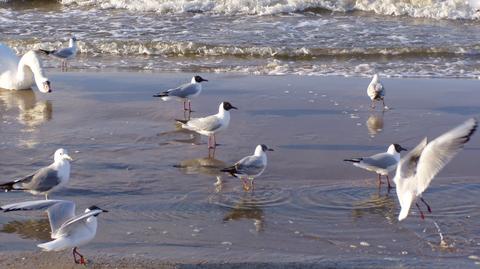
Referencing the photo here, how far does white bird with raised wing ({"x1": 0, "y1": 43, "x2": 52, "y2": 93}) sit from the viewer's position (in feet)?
38.0

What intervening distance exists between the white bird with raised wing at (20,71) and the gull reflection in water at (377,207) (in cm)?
562

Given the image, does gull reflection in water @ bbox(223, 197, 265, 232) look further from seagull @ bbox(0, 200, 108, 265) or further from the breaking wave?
the breaking wave

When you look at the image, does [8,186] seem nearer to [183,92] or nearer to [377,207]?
[377,207]

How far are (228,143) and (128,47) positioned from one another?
Result: 781 centimetres

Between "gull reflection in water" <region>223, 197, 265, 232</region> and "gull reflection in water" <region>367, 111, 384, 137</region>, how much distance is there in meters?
2.71

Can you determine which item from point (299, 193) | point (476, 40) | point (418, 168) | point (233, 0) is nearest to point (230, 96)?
point (299, 193)

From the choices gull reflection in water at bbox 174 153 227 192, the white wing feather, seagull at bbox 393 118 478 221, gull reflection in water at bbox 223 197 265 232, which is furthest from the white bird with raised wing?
the white wing feather

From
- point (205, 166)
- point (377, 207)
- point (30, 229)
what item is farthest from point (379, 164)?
point (30, 229)

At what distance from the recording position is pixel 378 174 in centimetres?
784

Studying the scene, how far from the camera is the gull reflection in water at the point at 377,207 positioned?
6.88 metres

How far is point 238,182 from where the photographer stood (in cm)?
786

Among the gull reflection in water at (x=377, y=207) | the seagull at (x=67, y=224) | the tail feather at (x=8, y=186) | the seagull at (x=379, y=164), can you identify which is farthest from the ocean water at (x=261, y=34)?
the seagull at (x=67, y=224)

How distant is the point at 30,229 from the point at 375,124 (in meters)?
4.65

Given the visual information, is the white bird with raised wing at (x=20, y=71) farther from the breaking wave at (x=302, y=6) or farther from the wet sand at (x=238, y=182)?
the breaking wave at (x=302, y=6)
